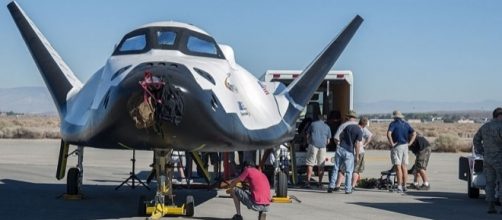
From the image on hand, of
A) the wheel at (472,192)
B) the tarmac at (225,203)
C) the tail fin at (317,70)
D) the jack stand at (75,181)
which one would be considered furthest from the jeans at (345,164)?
the jack stand at (75,181)

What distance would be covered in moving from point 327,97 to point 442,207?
25.0 feet

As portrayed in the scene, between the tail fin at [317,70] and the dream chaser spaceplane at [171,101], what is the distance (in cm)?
141

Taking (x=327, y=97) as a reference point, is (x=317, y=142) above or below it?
below

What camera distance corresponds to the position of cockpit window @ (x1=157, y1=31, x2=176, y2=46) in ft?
40.1

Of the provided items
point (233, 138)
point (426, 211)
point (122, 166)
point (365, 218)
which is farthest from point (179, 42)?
point (122, 166)

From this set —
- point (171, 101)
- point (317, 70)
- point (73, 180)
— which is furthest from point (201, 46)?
point (317, 70)

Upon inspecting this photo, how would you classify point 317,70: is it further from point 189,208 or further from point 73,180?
point 189,208

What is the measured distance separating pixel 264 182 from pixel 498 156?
4599mm

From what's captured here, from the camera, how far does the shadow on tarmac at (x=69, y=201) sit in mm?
13391

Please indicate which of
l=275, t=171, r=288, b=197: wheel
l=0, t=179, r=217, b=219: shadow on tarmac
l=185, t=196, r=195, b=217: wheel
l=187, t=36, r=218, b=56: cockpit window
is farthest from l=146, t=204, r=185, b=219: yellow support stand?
l=275, t=171, r=288, b=197: wheel

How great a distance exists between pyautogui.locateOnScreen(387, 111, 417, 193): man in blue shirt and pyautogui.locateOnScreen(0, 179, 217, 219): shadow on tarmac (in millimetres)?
4294

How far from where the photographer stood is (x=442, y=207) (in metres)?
15.6

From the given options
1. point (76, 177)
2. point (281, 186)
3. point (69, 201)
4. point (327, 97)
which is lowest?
point (69, 201)

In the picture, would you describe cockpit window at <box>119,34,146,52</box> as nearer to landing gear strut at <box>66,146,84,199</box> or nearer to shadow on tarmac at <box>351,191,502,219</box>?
landing gear strut at <box>66,146,84,199</box>
